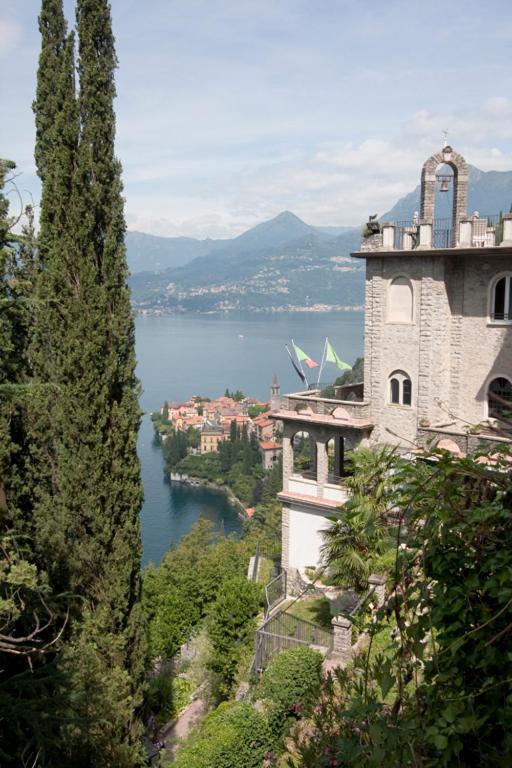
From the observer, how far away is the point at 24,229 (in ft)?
38.5

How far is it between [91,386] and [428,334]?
347 inches

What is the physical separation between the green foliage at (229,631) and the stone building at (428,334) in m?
2.88

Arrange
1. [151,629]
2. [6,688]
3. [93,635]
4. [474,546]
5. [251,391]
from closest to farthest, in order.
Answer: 1. [474,546]
2. [6,688]
3. [93,635]
4. [151,629]
5. [251,391]

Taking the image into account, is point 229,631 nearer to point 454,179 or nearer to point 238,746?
point 238,746

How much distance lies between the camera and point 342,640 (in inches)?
449

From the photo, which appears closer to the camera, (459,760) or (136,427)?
(459,760)

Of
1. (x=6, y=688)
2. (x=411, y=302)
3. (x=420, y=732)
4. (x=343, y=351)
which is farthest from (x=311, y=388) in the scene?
(x=343, y=351)

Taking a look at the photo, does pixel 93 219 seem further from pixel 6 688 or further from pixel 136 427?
pixel 6 688

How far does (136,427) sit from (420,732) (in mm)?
9591

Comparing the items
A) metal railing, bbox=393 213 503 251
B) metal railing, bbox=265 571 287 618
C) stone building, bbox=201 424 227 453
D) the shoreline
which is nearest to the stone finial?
metal railing, bbox=393 213 503 251

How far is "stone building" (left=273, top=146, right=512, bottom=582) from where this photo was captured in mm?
15562

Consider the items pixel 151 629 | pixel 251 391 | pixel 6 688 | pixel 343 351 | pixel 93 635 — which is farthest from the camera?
pixel 343 351

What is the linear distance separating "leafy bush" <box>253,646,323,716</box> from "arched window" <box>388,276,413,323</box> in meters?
8.99

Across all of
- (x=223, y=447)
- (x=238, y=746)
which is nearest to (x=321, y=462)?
(x=238, y=746)
